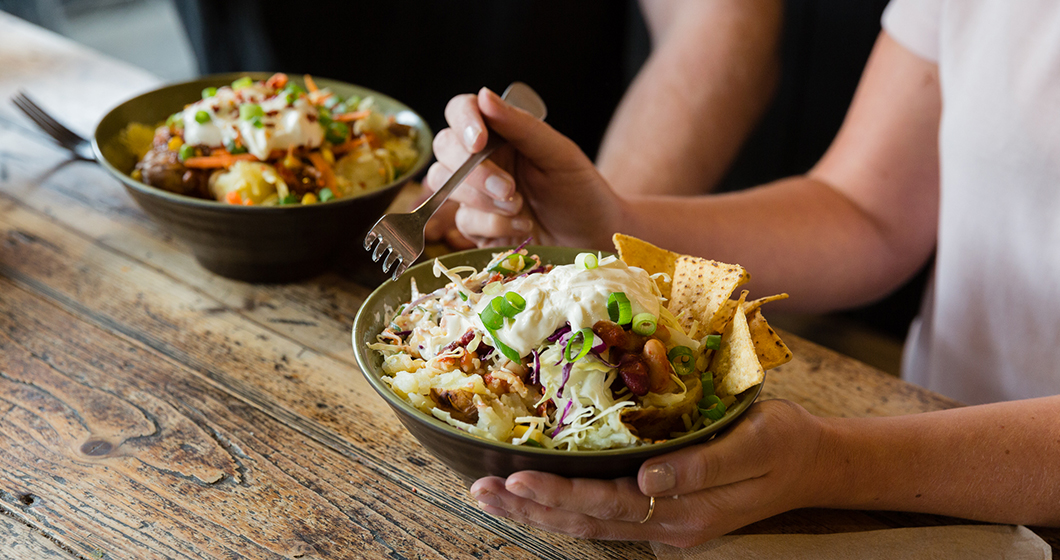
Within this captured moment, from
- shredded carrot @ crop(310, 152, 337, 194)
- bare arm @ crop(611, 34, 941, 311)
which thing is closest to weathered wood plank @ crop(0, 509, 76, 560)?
shredded carrot @ crop(310, 152, 337, 194)

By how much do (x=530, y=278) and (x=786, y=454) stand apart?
381 millimetres

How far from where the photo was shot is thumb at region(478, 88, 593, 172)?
4.07 ft

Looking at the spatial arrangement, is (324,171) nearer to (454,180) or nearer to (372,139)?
(372,139)

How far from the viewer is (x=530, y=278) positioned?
101 cm

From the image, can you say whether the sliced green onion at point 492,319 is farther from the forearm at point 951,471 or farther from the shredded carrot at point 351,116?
the shredded carrot at point 351,116

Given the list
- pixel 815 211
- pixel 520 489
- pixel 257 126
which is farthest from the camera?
pixel 815 211

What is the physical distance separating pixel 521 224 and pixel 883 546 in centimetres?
78

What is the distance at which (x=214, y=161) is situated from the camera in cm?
139

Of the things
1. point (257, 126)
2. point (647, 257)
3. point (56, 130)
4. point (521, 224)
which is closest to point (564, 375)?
point (647, 257)

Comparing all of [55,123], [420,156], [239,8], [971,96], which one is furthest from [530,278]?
[239,8]

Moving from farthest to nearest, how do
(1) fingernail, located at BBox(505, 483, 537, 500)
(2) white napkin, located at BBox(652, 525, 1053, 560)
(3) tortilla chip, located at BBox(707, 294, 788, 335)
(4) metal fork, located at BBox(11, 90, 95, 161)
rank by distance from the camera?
(4) metal fork, located at BBox(11, 90, 95, 161), (3) tortilla chip, located at BBox(707, 294, 788, 335), (2) white napkin, located at BBox(652, 525, 1053, 560), (1) fingernail, located at BBox(505, 483, 537, 500)

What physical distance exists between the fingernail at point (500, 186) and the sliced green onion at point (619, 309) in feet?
1.47

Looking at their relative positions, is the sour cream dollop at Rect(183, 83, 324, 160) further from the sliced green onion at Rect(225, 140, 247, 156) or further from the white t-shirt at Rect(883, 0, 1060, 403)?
the white t-shirt at Rect(883, 0, 1060, 403)

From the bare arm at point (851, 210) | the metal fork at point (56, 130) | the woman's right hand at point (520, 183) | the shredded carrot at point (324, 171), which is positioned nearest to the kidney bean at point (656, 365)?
the woman's right hand at point (520, 183)
